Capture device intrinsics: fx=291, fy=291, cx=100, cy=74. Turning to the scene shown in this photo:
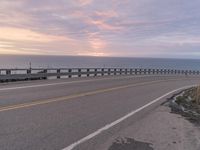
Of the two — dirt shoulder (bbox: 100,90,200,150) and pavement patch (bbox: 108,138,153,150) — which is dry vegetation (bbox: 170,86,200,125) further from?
pavement patch (bbox: 108,138,153,150)

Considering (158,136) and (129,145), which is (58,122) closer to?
(129,145)

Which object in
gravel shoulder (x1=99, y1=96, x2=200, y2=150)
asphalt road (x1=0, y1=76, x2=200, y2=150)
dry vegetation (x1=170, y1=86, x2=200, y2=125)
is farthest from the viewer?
dry vegetation (x1=170, y1=86, x2=200, y2=125)

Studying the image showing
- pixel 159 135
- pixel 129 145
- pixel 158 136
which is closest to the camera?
pixel 129 145

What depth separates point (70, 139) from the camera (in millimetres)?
6598

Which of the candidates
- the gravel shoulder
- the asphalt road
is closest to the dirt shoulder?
the gravel shoulder

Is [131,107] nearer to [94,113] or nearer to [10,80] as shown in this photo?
[94,113]

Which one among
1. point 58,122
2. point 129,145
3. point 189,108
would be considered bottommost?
point 189,108

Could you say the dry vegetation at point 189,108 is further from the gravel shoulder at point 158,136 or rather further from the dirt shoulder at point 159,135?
the gravel shoulder at point 158,136

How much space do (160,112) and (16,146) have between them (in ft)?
21.2

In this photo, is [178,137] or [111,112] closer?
[178,137]

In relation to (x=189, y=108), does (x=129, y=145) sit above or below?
above

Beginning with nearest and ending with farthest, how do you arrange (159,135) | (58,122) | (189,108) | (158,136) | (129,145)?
(129,145)
(158,136)
(159,135)
(58,122)
(189,108)

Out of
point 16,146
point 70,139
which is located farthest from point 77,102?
point 16,146

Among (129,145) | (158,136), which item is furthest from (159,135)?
(129,145)
